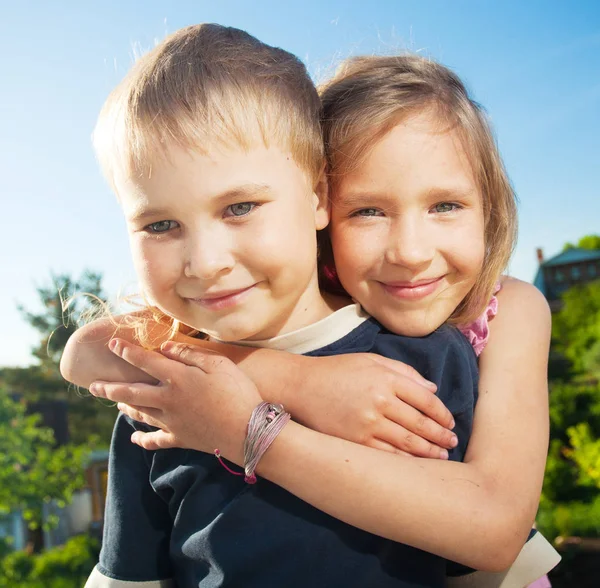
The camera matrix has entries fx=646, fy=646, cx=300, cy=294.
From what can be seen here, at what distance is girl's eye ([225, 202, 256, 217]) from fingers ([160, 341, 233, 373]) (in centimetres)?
41

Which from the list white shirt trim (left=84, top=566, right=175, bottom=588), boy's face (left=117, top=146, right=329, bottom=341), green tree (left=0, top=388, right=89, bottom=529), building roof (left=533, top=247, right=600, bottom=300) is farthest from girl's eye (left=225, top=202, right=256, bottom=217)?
building roof (left=533, top=247, right=600, bottom=300)

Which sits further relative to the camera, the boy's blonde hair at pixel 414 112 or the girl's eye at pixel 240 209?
the boy's blonde hair at pixel 414 112

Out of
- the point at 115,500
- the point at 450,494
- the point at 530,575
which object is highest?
the point at 450,494

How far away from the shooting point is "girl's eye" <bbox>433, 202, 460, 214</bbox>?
5.61ft

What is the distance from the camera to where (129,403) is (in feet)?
5.80

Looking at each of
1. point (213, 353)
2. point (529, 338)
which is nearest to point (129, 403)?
point (213, 353)

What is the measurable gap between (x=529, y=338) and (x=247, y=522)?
930 mm

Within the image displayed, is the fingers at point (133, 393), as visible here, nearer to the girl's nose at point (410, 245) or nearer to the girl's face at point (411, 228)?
the girl's face at point (411, 228)

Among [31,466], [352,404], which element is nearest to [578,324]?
[31,466]

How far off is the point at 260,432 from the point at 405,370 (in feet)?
1.41

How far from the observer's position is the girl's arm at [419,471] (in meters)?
1.45

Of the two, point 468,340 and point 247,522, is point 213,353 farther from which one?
point 468,340

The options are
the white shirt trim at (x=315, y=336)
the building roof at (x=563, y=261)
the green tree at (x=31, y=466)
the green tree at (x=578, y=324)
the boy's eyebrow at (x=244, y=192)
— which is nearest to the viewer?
the boy's eyebrow at (x=244, y=192)

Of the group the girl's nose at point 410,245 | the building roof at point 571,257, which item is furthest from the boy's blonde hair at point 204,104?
the building roof at point 571,257
